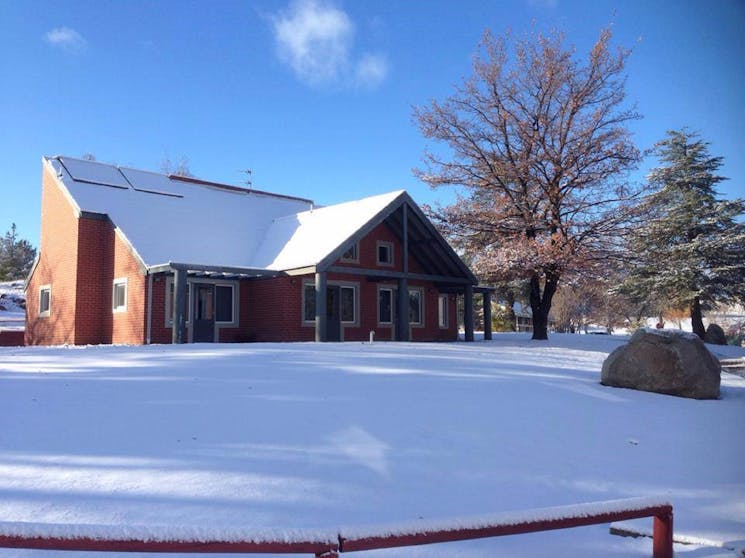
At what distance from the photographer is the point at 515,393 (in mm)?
7816

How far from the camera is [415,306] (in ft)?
78.5

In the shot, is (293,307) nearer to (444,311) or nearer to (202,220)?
(202,220)

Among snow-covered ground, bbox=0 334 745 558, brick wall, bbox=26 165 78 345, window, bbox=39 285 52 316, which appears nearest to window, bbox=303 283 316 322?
brick wall, bbox=26 165 78 345

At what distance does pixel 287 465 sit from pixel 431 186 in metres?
21.7

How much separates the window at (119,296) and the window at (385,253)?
8.74 m

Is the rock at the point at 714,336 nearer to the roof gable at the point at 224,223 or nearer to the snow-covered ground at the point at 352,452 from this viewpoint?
the roof gable at the point at 224,223

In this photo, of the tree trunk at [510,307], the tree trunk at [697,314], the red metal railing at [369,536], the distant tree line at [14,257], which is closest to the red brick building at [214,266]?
the red metal railing at [369,536]

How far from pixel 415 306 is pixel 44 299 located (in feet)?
44.7

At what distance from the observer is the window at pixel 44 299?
21344 millimetres

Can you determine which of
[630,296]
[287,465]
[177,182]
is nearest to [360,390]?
[287,465]

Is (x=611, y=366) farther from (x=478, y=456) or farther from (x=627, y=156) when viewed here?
(x=627, y=156)

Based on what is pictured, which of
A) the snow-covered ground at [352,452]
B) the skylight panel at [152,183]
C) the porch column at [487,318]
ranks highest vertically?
the skylight panel at [152,183]

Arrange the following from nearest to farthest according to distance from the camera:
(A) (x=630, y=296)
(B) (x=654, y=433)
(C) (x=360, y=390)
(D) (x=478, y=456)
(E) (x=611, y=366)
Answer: (D) (x=478, y=456) < (B) (x=654, y=433) < (C) (x=360, y=390) < (E) (x=611, y=366) < (A) (x=630, y=296)

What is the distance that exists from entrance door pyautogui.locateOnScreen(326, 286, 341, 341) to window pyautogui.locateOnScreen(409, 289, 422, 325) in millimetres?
3763
